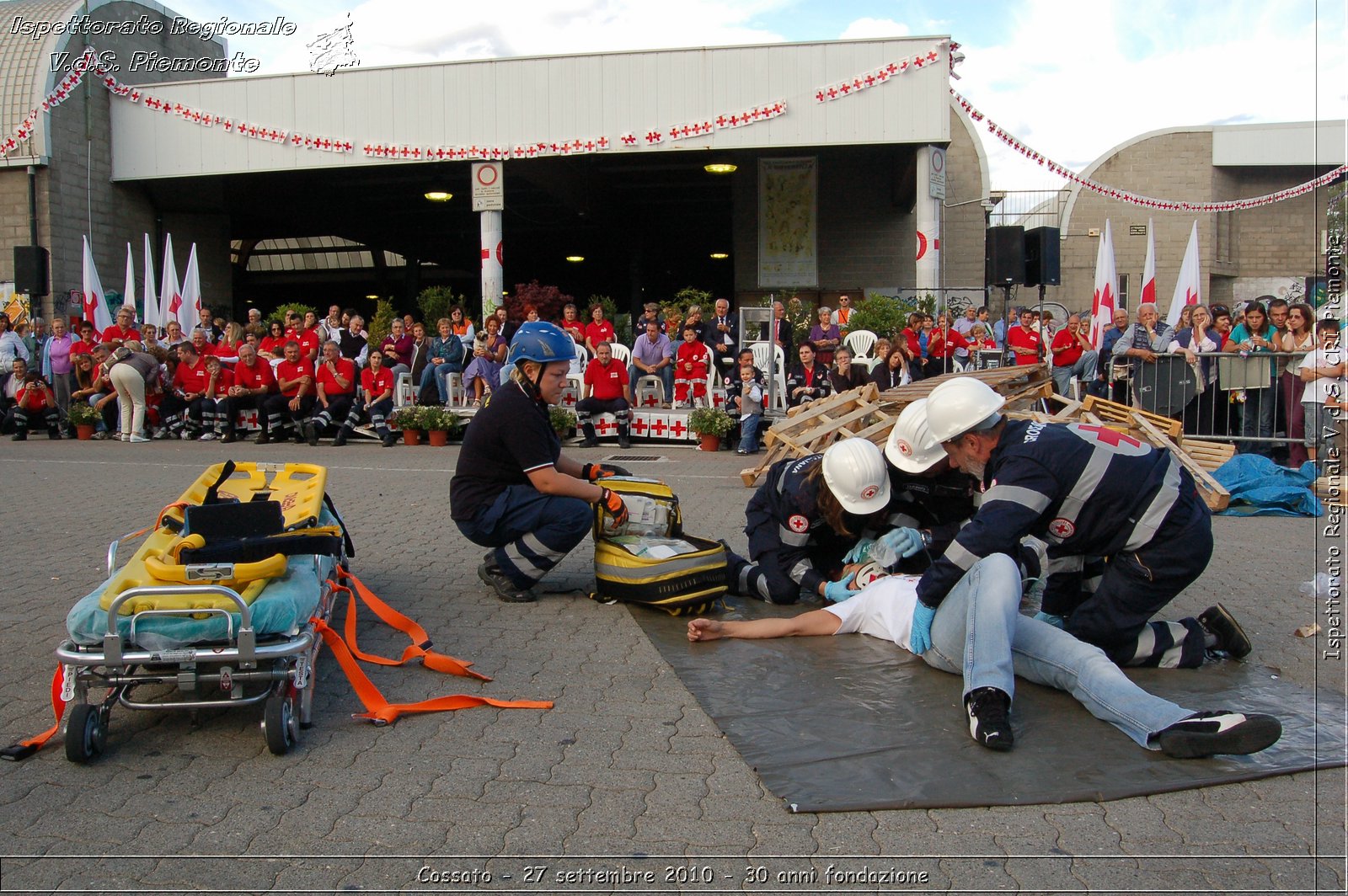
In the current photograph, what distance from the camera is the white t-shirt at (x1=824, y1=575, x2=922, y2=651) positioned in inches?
197

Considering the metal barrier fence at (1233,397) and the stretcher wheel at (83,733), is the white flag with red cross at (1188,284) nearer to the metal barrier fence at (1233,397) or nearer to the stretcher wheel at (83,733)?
the metal barrier fence at (1233,397)

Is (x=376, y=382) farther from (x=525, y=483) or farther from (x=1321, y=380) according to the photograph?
(x=1321, y=380)

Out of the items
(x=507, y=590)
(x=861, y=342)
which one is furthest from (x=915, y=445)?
(x=861, y=342)

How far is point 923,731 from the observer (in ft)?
13.1

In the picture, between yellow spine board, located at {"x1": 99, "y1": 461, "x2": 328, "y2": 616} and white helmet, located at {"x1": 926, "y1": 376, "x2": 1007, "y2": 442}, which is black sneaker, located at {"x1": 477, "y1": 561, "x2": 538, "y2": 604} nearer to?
yellow spine board, located at {"x1": 99, "y1": 461, "x2": 328, "y2": 616}

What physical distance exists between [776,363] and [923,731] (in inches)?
451

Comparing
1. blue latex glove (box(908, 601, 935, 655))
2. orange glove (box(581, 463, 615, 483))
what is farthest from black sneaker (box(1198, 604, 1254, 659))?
orange glove (box(581, 463, 615, 483))

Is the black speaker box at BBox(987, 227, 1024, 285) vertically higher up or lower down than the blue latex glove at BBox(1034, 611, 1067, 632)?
higher up

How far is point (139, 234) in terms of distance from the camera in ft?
73.6

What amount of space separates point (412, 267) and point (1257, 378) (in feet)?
95.6

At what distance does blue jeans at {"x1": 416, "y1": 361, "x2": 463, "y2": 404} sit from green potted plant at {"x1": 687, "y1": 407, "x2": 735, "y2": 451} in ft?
13.8

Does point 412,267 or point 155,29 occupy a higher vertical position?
point 155,29

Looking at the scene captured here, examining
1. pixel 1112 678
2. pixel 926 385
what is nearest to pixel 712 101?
pixel 926 385

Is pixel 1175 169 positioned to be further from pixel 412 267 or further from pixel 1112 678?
pixel 1112 678
